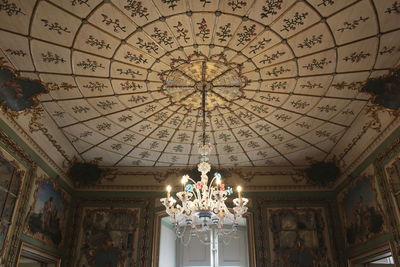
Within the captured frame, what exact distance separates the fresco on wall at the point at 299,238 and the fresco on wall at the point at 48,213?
5374 millimetres

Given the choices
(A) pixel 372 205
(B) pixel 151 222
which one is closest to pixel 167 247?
(B) pixel 151 222

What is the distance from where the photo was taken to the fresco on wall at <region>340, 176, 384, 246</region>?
7.06 metres

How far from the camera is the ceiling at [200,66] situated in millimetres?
4617

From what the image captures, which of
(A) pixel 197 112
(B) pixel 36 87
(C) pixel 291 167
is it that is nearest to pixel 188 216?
(A) pixel 197 112

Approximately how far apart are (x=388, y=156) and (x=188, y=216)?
404 cm

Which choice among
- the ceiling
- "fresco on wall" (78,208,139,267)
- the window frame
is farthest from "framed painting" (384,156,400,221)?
"fresco on wall" (78,208,139,267)

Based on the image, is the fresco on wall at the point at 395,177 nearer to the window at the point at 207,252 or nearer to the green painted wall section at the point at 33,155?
the window at the point at 207,252

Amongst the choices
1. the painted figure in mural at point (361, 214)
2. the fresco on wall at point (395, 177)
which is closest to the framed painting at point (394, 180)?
the fresco on wall at point (395, 177)

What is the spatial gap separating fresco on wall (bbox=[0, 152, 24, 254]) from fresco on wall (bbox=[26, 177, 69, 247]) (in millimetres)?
773

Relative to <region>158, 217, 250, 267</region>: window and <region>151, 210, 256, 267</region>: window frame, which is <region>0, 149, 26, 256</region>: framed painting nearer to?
<region>151, 210, 256, 267</region>: window frame

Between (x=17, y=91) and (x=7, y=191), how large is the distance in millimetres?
1859

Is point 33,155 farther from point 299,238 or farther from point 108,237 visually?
point 299,238

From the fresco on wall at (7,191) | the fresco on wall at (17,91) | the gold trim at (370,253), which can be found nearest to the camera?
the fresco on wall at (17,91)

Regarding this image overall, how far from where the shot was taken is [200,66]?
575 centimetres
